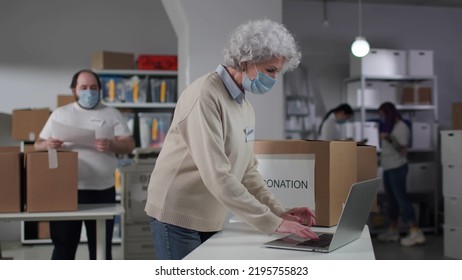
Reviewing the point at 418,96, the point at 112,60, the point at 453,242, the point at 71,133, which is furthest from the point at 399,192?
the point at 71,133

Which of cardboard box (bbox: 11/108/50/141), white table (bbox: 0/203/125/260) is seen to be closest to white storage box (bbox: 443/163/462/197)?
white table (bbox: 0/203/125/260)

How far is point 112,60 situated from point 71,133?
7.88 feet

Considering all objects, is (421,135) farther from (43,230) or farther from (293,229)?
(293,229)

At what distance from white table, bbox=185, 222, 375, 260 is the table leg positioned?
1131mm

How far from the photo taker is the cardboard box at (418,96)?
5.74m

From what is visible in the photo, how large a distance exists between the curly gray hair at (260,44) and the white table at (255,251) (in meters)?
0.53

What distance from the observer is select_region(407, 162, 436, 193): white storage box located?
5750mm

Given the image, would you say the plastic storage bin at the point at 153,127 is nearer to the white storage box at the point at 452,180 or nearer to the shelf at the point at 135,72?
the shelf at the point at 135,72

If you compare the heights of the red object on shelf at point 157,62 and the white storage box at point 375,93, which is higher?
the red object on shelf at point 157,62

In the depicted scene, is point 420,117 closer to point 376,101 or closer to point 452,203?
point 376,101

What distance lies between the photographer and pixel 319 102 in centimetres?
609

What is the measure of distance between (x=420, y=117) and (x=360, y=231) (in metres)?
4.76

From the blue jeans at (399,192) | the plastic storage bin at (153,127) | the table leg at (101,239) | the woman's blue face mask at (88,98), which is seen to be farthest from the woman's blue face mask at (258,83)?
the blue jeans at (399,192)
